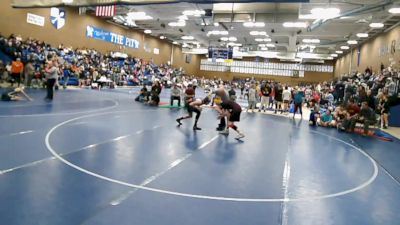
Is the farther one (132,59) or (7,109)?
(132,59)

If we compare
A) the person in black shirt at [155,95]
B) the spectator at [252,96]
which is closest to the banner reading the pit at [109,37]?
the person in black shirt at [155,95]

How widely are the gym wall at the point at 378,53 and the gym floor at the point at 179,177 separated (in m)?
14.7

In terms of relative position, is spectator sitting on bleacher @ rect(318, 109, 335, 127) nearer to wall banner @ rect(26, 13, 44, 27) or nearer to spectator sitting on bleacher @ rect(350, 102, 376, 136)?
spectator sitting on bleacher @ rect(350, 102, 376, 136)

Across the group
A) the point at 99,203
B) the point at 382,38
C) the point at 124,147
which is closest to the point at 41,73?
the point at 124,147

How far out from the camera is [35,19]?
82.0 ft

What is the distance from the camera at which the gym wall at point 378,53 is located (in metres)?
22.6

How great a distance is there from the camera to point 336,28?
27.0 metres

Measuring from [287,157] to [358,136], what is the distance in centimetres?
585

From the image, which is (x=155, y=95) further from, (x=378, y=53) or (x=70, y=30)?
(x=378, y=53)

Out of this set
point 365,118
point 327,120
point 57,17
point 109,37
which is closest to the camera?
point 365,118

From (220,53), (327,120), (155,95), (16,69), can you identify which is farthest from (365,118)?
A: (220,53)

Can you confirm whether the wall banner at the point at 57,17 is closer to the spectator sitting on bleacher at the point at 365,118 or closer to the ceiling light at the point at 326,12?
the ceiling light at the point at 326,12

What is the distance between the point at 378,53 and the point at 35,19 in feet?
86.0

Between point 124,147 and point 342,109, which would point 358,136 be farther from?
point 124,147
